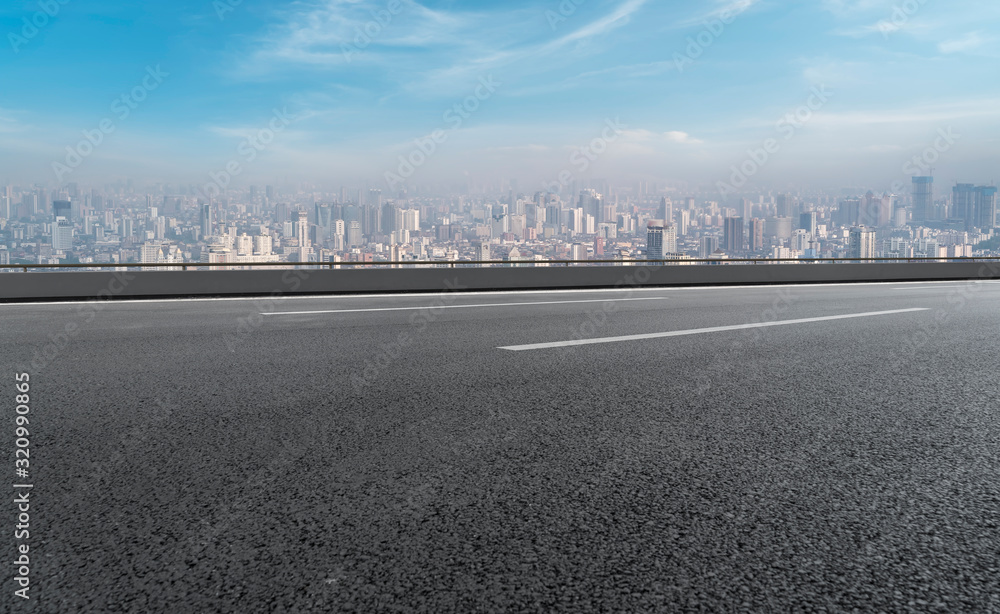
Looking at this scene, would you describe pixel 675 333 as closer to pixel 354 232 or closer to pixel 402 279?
pixel 402 279

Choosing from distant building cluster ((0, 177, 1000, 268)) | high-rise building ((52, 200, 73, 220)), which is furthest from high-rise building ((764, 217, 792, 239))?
high-rise building ((52, 200, 73, 220))

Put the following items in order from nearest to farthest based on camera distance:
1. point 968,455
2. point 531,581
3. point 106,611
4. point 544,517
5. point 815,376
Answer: point 106,611, point 531,581, point 544,517, point 968,455, point 815,376

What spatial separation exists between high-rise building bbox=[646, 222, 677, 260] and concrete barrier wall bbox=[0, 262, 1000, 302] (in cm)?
116

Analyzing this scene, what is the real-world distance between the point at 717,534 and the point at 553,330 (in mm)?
6529

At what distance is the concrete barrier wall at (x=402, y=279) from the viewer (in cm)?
1459

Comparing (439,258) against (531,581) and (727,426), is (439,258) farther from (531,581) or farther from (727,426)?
(531,581)

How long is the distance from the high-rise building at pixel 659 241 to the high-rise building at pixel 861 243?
6.71m

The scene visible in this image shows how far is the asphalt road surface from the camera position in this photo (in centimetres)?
227

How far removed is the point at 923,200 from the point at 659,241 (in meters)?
44.3

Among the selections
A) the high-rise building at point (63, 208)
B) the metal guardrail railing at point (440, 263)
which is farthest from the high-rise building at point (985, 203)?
the high-rise building at point (63, 208)

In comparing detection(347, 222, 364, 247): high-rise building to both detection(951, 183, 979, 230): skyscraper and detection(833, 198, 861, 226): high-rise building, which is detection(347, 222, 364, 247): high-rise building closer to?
detection(833, 198, 861, 226): high-rise building

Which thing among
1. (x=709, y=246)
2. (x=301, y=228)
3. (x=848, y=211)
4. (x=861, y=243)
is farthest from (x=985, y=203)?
(x=301, y=228)

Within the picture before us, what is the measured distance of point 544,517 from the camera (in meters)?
2.82

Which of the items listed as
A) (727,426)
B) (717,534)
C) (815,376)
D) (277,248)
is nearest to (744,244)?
(277,248)
